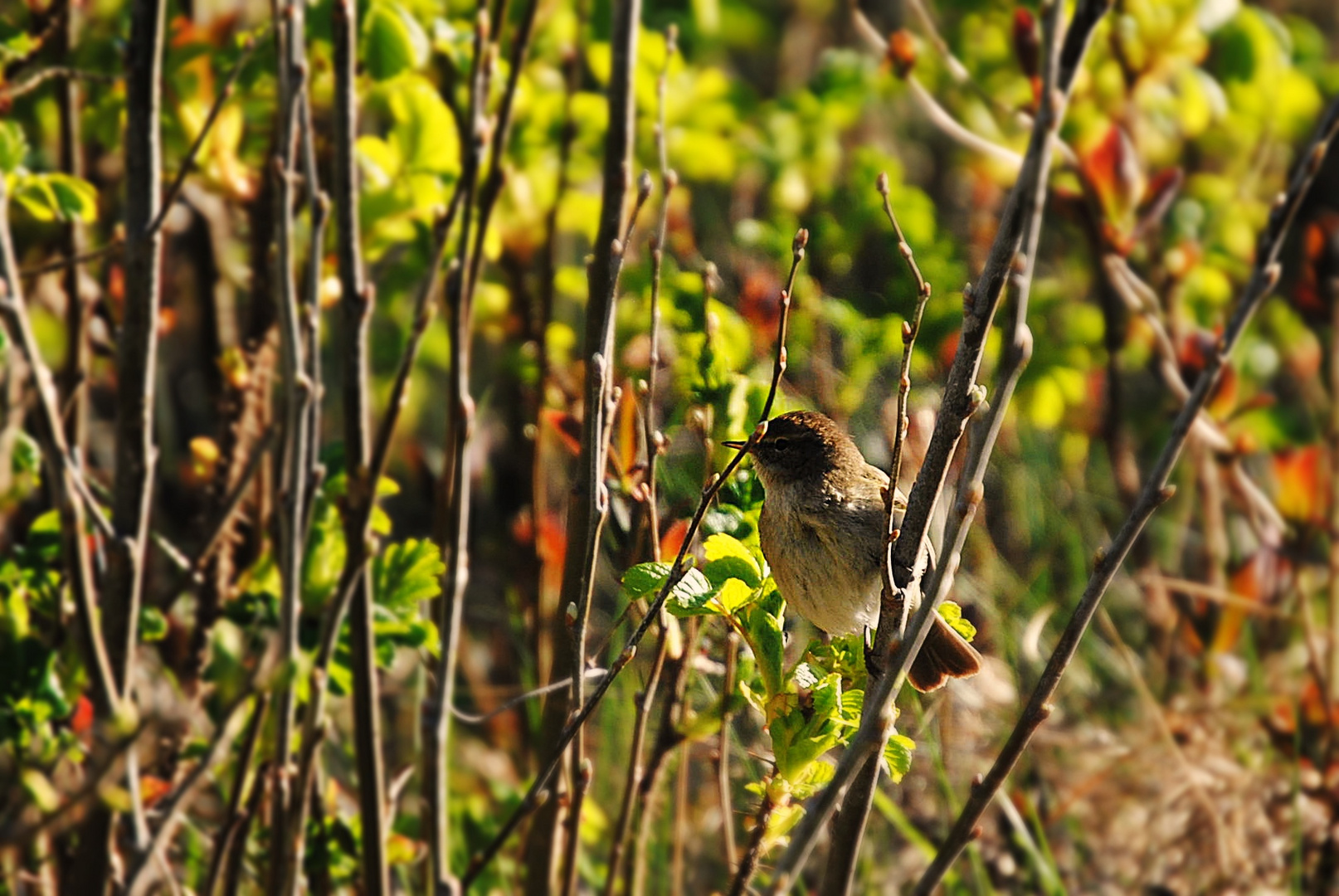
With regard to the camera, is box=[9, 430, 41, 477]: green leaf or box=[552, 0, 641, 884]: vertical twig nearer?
box=[552, 0, 641, 884]: vertical twig

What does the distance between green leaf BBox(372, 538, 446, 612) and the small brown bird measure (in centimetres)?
46

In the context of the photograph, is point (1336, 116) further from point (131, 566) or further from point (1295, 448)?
point (1295, 448)

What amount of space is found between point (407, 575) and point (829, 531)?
62cm

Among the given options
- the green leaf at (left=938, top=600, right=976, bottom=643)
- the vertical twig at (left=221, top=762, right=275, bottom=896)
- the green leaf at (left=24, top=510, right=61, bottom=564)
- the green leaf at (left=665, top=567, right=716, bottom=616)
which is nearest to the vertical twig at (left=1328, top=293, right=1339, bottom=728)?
the green leaf at (left=938, top=600, right=976, bottom=643)

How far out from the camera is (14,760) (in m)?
1.97

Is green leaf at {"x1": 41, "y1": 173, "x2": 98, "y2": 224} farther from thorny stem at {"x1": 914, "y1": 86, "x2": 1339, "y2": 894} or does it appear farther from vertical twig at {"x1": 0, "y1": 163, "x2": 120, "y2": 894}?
thorny stem at {"x1": 914, "y1": 86, "x2": 1339, "y2": 894}

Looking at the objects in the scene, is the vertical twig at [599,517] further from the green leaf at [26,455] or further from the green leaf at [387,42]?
the green leaf at [26,455]

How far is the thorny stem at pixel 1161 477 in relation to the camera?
1.21m

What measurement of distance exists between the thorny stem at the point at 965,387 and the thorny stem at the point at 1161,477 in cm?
13

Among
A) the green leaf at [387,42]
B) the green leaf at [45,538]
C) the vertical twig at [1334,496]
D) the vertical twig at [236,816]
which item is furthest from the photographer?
the vertical twig at [1334,496]

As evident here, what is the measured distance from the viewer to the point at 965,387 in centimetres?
130

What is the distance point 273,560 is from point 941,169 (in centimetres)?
423

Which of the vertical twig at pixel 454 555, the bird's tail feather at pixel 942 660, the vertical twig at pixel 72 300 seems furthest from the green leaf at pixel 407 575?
the bird's tail feather at pixel 942 660

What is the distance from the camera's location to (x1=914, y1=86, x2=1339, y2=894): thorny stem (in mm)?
1206
